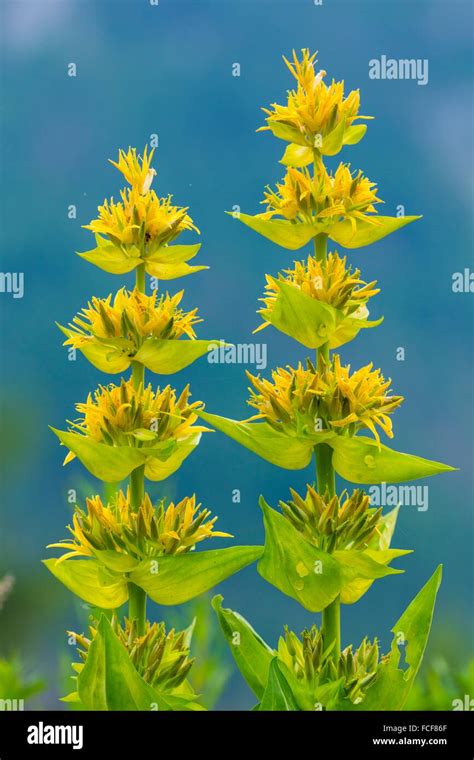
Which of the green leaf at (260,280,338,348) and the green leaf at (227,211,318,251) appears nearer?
the green leaf at (260,280,338,348)

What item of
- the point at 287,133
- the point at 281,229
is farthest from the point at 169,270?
the point at 287,133

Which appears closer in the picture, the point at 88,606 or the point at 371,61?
the point at 88,606

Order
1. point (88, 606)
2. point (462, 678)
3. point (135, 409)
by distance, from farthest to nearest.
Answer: point (462, 678), point (88, 606), point (135, 409)

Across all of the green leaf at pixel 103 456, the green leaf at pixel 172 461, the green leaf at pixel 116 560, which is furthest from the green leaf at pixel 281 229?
the green leaf at pixel 116 560

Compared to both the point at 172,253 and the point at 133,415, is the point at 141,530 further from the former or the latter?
the point at 172,253

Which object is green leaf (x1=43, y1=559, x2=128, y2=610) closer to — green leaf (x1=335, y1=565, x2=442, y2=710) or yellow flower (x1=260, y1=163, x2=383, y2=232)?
green leaf (x1=335, y1=565, x2=442, y2=710)

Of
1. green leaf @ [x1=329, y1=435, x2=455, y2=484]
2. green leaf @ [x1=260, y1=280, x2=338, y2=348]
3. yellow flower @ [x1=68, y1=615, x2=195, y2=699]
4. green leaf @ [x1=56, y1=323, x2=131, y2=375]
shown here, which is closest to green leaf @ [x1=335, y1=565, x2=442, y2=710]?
green leaf @ [x1=329, y1=435, x2=455, y2=484]
